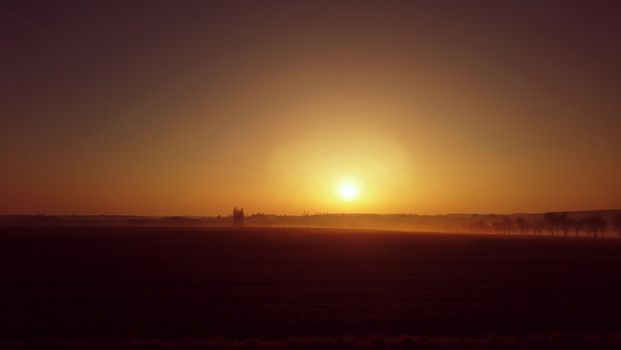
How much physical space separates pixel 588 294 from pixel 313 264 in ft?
70.5

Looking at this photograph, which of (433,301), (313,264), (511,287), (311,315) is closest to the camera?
(311,315)

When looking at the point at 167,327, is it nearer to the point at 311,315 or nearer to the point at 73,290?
the point at 311,315

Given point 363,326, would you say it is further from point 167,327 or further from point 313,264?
point 313,264

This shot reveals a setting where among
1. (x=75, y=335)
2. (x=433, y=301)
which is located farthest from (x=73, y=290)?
(x=433, y=301)

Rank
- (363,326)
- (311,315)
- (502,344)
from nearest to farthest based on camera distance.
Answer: (502,344) → (363,326) → (311,315)

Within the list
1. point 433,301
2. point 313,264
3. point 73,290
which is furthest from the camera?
point 313,264

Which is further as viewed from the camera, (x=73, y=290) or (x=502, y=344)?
(x=73, y=290)

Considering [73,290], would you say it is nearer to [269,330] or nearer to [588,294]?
[269,330]

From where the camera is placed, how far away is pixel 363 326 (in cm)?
1691

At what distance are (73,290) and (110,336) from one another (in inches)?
436

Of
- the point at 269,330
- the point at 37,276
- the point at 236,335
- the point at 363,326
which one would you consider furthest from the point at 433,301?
the point at 37,276

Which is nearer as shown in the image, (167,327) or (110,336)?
(110,336)

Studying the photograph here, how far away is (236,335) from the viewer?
15781 millimetres

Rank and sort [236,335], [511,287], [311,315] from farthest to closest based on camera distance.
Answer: [511,287], [311,315], [236,335]
